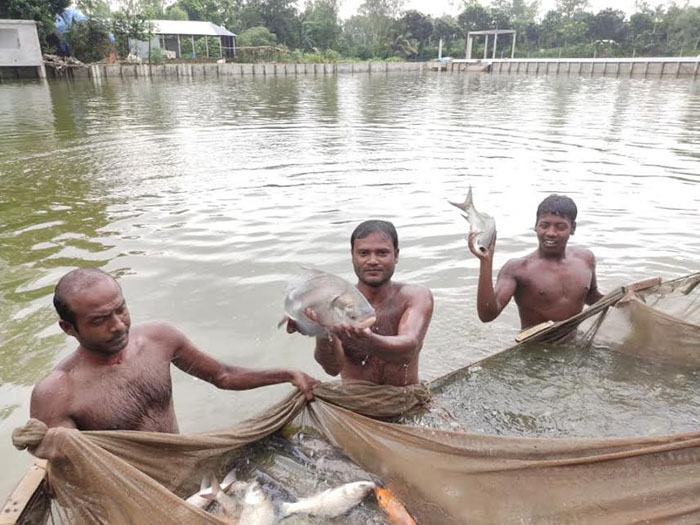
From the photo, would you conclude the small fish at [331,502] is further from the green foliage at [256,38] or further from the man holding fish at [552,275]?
the green foliage at [256,38]

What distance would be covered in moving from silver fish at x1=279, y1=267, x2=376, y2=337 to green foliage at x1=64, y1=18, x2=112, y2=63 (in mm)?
48183

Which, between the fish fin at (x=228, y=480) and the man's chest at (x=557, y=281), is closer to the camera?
the fish fin at (x=228, y=480)

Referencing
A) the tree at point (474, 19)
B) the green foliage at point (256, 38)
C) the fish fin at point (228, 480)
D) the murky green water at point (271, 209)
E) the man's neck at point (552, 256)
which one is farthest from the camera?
the tree at point (474, 19)

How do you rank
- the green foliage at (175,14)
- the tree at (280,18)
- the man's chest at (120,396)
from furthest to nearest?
1. the tree at (280,18)
2. the green foliage at (175,14)
3. the man's chest at (120,396)

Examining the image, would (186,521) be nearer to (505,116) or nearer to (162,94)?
(505,116)

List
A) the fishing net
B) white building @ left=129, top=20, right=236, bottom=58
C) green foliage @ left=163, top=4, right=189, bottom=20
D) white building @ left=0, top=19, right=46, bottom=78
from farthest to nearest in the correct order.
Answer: green foliage @ left=163, top=4, right=189, bottom=20 → white building @ left=129, top=20, right=236, bottom=58 → white building @ left=0, top=19, right=46, bottom=78 → the fishing net

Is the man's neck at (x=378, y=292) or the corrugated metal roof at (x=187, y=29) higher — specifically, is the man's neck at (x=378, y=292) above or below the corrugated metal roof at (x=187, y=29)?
below

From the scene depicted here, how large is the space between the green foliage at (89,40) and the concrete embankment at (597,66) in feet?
115

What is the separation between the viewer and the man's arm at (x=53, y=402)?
258 centimetres

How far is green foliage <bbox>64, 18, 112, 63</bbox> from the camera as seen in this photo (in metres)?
42.2

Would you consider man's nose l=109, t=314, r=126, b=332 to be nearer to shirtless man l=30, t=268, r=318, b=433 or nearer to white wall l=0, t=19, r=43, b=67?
shirtless man l=30, t=268, r=318, b=433

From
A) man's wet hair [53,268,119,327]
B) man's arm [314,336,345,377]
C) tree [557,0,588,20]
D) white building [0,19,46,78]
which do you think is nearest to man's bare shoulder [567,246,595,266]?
man's arm [314,336,345,377]

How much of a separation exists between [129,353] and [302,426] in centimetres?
115

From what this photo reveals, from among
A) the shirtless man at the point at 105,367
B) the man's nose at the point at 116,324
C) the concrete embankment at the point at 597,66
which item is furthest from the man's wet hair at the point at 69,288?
the concrete embankment at the point at 597,66
